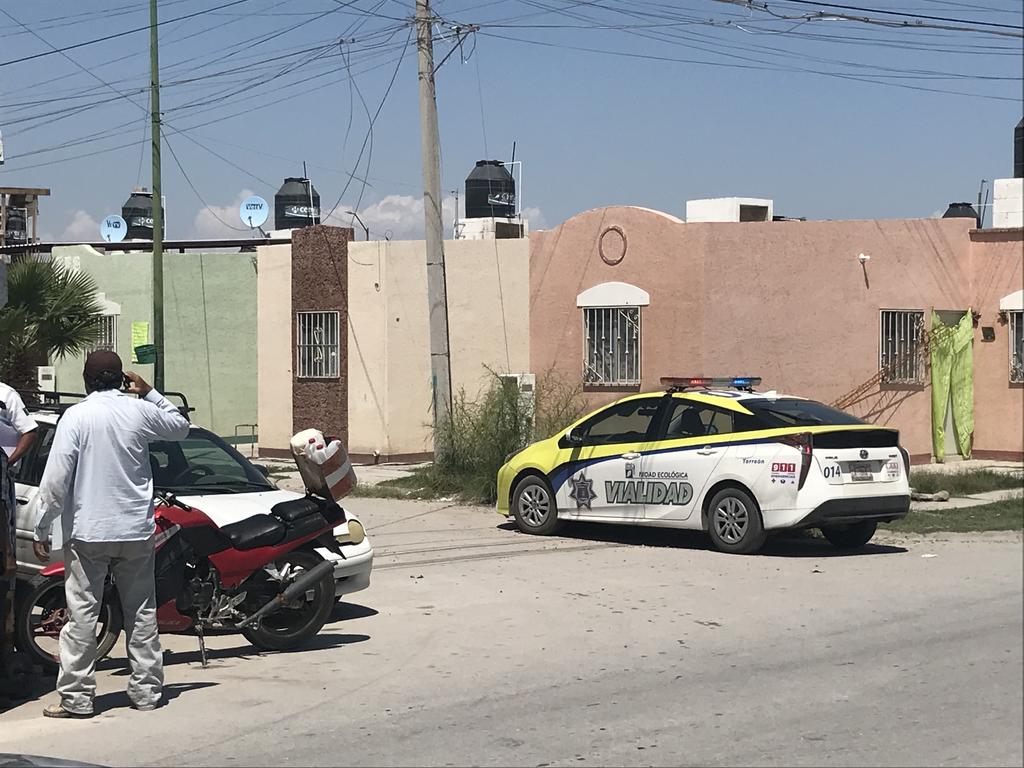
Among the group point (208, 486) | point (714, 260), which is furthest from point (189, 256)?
point (208, 486)

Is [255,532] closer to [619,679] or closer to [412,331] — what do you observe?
[619,679]

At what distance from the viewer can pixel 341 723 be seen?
6945mm

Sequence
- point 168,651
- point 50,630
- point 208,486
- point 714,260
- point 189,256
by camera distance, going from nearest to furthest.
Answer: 1. point 50,630
2. point 168,651
3. point 208,486
4. point 714,260
5. point 189,256

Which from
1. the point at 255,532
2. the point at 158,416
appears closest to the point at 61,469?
the point at 158,416

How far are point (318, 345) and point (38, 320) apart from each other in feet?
29.2

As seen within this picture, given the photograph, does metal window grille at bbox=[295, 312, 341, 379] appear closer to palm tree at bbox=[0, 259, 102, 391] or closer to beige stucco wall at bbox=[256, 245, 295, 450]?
beige stucco wall at bbox=[256, 245, 295, 450]

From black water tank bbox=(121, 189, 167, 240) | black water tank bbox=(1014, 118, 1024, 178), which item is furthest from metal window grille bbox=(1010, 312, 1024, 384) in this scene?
black water tank bbox=(121, 189, 167, 240)

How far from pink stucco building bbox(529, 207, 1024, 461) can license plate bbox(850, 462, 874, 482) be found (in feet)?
31.1

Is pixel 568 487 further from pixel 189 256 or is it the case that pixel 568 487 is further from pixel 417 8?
pixel 189 256

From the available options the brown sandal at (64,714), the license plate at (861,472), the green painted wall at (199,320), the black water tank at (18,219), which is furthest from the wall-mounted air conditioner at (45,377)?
the black water tank at (18,219)

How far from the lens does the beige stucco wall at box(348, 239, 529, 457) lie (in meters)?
25.1

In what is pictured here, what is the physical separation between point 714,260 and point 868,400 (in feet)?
11.5

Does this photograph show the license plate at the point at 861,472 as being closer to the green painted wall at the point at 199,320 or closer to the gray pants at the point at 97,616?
the gray pants at the point at 97,616

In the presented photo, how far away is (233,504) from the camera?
9656mm
